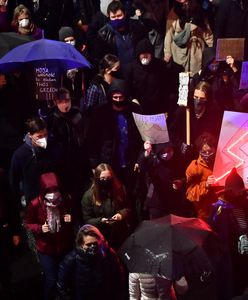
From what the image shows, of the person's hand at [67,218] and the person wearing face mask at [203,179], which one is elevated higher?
the person wearing face mask at [203,179]

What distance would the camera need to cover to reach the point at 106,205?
25.8 feet

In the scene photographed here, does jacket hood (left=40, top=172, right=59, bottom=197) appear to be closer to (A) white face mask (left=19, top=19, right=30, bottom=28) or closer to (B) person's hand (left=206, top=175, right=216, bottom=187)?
(B) person's hand (left=206, top=175, right=216, bottom=187)

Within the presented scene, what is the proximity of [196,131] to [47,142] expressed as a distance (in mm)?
1947

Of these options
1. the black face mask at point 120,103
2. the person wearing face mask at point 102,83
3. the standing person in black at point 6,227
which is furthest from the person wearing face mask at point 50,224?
the person wearing face mask at point 102,83

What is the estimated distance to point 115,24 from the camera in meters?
10.0

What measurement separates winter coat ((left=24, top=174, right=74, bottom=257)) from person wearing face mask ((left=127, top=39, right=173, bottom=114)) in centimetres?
242

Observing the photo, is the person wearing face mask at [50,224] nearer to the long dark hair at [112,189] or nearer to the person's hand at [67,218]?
the person's hand at [67,218]

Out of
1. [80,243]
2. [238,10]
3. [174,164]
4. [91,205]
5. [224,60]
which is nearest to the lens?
[80,243]

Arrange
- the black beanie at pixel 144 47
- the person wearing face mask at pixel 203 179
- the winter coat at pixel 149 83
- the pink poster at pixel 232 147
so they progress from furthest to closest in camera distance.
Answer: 1. the winter coat at pixel 149 83
2. the black beanie at pixel 144 47
3. the person wearing face mask at pixel 203 179
4. the pink poster at pixel 232 147

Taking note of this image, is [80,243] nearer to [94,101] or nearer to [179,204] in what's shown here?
[179,204]

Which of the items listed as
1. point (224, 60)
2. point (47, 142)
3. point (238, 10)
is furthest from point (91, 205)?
point (238, 10)

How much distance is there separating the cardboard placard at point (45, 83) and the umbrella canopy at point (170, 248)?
281 cm

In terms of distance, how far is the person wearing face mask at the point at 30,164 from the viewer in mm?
8000

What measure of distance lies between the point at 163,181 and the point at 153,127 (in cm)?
67
